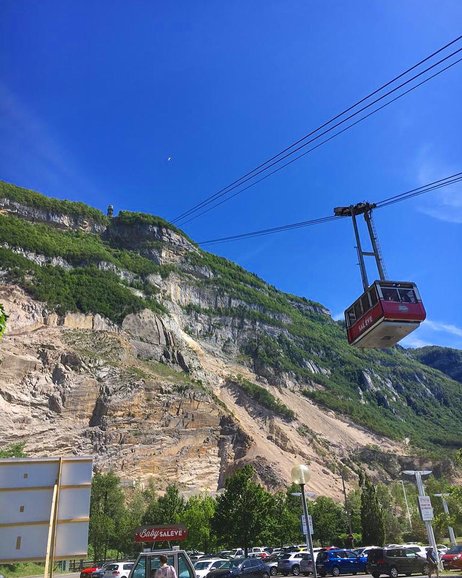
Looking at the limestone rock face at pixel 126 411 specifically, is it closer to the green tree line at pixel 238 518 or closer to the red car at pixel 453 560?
the green tree line at pixel 238 518

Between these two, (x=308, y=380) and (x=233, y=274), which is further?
(x=233, y=274)

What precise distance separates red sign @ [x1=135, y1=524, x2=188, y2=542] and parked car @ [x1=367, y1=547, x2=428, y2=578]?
10.6m

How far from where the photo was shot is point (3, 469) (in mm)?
5691

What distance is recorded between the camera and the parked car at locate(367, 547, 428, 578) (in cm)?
2366

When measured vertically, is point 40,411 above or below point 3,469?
above

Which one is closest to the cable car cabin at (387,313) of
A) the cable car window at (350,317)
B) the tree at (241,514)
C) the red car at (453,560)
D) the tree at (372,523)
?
the cable car window at (350,317)

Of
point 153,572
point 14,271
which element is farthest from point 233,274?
point 153,572

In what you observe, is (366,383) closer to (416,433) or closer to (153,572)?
(416,433)

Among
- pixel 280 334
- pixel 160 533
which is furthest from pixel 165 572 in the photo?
pixel 280 334

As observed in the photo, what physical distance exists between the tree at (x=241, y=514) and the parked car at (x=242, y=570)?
14805 millimetres

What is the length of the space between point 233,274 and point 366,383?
5909 centimetres

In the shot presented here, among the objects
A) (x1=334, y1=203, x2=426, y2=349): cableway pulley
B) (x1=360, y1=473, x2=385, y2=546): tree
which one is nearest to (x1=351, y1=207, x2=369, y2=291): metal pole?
(x1=334, y1=203, x2=426, y2=349): cableway pulley

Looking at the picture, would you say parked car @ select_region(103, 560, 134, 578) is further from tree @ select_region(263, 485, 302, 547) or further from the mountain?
the mountain

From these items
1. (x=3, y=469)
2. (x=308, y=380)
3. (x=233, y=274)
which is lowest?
(x=3, y=469)
